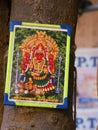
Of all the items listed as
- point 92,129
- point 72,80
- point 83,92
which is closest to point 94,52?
point 83,92

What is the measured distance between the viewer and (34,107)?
1.15 metres

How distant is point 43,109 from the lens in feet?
3.77

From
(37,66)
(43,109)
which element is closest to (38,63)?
(37,66)

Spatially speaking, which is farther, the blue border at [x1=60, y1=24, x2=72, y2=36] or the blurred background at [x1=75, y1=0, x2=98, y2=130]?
the blurred background at [x1=75, y1=0, x2=98, y2=130]

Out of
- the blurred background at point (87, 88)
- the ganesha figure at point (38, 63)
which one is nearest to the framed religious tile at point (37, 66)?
the ganesha figure at point (38, 63)

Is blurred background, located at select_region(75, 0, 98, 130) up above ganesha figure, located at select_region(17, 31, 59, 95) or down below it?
below

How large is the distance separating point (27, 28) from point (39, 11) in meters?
0.07

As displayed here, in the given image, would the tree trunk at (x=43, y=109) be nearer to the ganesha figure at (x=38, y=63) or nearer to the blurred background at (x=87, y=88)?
the ganesha figure at (x=38, y=63)

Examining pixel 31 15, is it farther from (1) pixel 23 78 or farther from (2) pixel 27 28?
(1) pixel 23 78

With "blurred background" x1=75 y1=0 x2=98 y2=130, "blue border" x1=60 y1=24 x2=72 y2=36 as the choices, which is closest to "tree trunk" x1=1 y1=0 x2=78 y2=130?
"blue border" x1=60 y1=24 x2=72 y2=36

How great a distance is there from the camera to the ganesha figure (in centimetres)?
114

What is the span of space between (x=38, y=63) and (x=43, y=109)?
123 mm

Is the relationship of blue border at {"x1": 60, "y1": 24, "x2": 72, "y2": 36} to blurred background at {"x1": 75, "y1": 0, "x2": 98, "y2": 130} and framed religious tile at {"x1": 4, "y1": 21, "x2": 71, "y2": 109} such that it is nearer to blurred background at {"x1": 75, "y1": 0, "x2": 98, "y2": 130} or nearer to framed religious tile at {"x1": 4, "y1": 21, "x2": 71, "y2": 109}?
framed religious tile at {"x1": 4, "y1": 21, "x2": 71, "y2": 109}

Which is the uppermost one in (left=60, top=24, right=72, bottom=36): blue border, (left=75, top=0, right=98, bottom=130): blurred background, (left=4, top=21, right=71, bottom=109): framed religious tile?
(left=60, top=24, right=72, bottom=36): blue border
